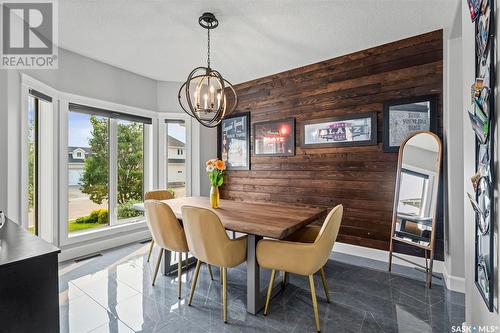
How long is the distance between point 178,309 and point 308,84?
3.31 metres

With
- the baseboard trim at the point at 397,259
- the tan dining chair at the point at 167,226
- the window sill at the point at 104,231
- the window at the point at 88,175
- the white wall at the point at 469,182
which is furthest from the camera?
the window at the point at 88,175

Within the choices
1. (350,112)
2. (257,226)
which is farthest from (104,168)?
(350,112)

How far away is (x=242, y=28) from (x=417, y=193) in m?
2.68

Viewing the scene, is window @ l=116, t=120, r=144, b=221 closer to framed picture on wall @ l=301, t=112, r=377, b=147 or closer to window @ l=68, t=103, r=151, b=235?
window @ l=68, t=103, r=151, b=235

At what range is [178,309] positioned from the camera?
7.02ft

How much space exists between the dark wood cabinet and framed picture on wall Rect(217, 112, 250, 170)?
347 centimetres

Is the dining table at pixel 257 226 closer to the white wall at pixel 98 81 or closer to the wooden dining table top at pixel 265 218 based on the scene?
the wooden dining table top at pixel 265 218

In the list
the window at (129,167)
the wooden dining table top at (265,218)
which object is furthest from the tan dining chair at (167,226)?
the window at (129,167)

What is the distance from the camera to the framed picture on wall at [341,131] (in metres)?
3.19

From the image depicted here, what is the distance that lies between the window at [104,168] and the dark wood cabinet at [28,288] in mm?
2595

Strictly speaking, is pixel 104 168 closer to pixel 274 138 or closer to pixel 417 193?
pixel 274 138

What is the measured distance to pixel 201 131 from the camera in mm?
4648

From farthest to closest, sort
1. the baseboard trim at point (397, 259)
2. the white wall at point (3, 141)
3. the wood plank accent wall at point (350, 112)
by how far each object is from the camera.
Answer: the wood plank accent wall at point (350, 112) < the baseboard trim at point (397, 259) < the white wall at point (3, 141)

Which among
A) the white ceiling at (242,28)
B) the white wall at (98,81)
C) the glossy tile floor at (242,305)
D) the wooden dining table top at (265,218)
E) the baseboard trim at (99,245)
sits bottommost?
the glossy tile floor at (242,305)
